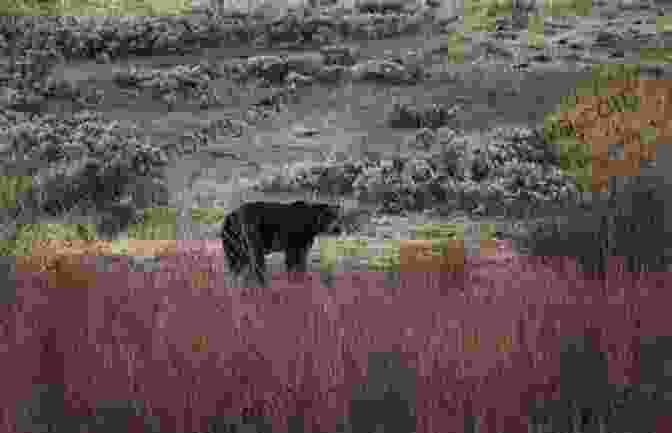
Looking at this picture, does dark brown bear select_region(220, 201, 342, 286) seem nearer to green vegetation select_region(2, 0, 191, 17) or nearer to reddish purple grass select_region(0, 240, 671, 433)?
reddish purple grass select_region(0, 240, 671, 433)

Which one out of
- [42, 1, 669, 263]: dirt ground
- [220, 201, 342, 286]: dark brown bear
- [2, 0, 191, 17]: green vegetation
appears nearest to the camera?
[220, 201, 342, 286]: dark brown bear

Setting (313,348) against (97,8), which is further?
(97,8)

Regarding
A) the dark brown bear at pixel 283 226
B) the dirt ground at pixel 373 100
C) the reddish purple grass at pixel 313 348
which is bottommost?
the dirt ground at pixel 373 100

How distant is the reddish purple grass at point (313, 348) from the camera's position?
217 cm

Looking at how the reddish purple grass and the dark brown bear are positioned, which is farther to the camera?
the dark brown bear

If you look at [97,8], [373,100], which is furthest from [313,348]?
[97,8]

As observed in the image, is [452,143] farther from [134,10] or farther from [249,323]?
[134,10]

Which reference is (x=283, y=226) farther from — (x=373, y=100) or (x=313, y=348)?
(x=373, y=100)

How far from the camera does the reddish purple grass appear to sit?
2.17 metres

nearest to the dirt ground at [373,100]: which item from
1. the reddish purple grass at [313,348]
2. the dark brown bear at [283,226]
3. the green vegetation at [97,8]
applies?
the green vegetation at [97,8]

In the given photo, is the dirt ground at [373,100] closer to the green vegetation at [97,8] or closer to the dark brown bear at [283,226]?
the green vegetation at [97,8]

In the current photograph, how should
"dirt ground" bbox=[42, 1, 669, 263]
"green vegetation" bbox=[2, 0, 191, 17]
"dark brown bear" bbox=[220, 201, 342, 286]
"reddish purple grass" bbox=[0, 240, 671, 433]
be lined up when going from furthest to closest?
"green vegetation" bbox=[2, 0, 191, 17] → "dirt ground" bbox=[42, 1, 669, 263] → "dark brown bear" bbox=[220, 201, 342, 286] → "reddish purple grass" bbox=[0, 240, 671, 433]

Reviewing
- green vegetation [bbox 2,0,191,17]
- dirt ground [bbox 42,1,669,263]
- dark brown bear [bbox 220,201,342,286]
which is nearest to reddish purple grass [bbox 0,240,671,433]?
dark brown bear [bbox 220,201,342,286]

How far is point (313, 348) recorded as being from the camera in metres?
2.40
